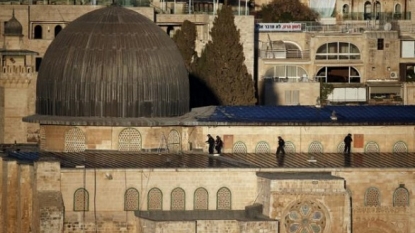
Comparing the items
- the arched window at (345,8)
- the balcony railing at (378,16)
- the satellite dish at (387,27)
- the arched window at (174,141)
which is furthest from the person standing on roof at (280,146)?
the arched window at (345,8)

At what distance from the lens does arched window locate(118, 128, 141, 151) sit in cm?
11112

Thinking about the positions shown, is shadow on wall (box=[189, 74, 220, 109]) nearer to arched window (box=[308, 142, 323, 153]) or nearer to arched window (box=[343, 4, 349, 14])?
arched window (box=[308, 142, 323, 153])

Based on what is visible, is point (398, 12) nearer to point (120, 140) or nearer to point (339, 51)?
point (339, 51)

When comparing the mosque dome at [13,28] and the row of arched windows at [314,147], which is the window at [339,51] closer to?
the mosque dome at [13,28]

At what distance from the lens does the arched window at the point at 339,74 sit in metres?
164

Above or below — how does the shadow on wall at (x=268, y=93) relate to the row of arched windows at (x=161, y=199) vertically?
above

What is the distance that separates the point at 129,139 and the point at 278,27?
185 feet

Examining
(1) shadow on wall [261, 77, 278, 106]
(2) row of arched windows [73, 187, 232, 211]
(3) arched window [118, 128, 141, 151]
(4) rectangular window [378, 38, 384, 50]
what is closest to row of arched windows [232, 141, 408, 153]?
(3) arched window [118, 128, 141, 151]

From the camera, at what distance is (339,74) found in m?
165

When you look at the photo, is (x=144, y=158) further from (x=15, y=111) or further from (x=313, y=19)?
(x=313, y=19)

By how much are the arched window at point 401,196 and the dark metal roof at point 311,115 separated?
656 centimetres

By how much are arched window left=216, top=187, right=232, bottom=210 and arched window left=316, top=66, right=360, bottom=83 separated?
5665 centimetres

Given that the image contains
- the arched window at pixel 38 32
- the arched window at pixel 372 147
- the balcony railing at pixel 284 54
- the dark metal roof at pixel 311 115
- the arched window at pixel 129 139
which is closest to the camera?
the arched window at pixel 129 139

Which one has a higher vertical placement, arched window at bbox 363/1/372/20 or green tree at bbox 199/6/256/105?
arched window at bbox 363/1/372/20
